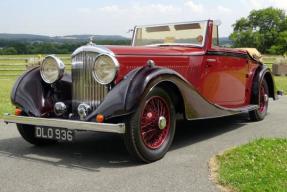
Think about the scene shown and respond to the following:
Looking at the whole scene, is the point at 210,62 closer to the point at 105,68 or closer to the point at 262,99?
the point at 105,68

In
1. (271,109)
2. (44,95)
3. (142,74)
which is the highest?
(142,74)

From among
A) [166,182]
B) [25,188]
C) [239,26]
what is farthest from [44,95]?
[239,26]

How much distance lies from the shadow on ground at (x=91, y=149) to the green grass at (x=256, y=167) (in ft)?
3.30

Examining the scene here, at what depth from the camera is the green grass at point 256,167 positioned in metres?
4.07

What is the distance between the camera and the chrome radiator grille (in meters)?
5.61

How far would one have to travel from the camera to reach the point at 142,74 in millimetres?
5102

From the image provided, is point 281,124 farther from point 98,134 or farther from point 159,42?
point 98,134

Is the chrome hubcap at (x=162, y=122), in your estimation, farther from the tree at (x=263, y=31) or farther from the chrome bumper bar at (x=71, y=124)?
the tree at (x=263, y=31)

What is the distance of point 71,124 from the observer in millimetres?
5004

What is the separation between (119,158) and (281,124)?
11.9ft

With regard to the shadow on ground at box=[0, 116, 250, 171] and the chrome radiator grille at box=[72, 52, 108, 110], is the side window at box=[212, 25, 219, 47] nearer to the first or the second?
the shadow on ground at box=[0, 116, 250, 171]

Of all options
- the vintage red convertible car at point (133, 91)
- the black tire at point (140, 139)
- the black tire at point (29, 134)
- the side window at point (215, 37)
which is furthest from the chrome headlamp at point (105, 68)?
the side window at point (215, 37)

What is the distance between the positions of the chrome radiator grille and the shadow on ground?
62 cm

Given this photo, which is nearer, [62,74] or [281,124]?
[62,74]
